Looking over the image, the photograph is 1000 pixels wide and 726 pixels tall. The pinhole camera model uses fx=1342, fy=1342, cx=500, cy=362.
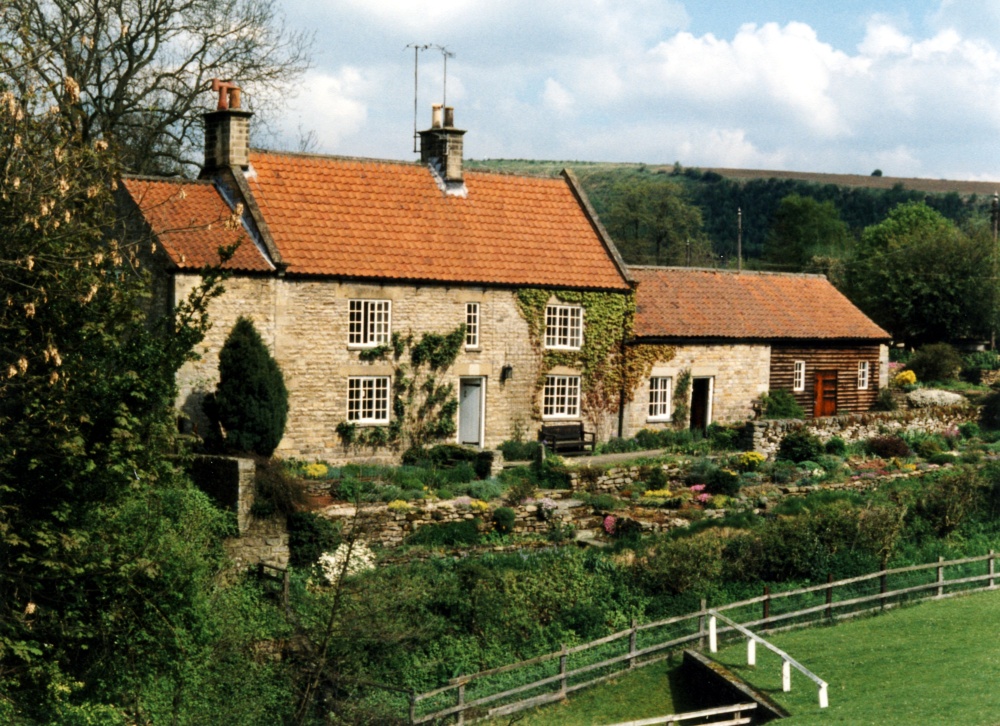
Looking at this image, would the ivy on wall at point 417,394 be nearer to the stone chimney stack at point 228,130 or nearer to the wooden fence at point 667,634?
the stone chimney stack at point 228,130

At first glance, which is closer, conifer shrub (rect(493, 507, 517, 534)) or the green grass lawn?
the green grass lawn

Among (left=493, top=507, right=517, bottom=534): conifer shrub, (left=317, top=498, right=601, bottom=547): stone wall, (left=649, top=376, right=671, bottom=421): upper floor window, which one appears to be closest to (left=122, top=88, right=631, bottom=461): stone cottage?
(left=649, top=376, right=671, bottom=421): upper floor window

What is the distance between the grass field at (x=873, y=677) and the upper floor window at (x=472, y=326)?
1390 cm

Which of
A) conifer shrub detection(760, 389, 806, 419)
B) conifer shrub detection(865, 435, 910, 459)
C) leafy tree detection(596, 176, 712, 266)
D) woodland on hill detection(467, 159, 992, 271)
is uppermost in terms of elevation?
woodland on hill detection(467, 159, 992, 271)

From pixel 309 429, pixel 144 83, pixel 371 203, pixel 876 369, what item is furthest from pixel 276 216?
pixel 876 369

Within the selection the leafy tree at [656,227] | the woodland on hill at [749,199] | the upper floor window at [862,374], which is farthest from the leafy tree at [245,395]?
the woodland on hill at [749,199]

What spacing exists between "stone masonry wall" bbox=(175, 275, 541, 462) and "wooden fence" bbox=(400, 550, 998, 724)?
11.3m

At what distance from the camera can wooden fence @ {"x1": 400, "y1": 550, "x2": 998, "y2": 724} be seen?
73.4ft

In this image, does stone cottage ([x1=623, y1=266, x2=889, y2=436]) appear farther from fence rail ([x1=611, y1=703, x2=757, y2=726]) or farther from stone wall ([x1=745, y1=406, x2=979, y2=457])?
fence rail ([x1=611, y1=703, x2=757, y2=726])

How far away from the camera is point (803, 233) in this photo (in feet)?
335

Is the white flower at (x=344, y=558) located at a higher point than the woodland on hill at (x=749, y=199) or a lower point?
lower

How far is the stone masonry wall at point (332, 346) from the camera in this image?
32.2m

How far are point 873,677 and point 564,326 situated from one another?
1784cm

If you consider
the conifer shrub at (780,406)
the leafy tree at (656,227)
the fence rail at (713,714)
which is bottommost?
the fence rail at (713,714)
